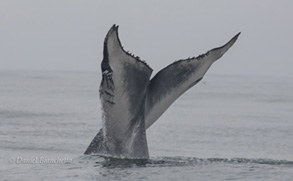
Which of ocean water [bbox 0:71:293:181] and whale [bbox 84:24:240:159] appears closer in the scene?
whale [bbox 84:24:240:159]

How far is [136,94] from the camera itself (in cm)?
820

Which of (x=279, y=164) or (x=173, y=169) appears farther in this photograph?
(x=279, y=164)

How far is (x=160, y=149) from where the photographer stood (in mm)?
12219

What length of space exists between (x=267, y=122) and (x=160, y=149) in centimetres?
787

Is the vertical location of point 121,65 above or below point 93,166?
above

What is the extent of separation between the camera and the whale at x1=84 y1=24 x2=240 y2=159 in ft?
26.0

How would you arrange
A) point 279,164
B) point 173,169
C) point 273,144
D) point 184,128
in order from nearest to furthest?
point 173,169, point 279,164, point 273,144, point 184,128

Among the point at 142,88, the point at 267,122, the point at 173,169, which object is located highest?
the point at 267,122

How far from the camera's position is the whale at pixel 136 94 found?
7.92 meters

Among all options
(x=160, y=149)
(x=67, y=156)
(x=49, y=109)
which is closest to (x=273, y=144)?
(x=160, y=149)

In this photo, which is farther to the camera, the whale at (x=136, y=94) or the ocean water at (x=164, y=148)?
the ocean water at (x=164, y=148)

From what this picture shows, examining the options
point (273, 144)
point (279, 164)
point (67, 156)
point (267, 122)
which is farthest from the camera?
point (267, 122)

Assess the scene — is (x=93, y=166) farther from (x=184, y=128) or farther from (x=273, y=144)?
(x=184, y=128)

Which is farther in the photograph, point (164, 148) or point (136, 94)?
point (164, 148)
